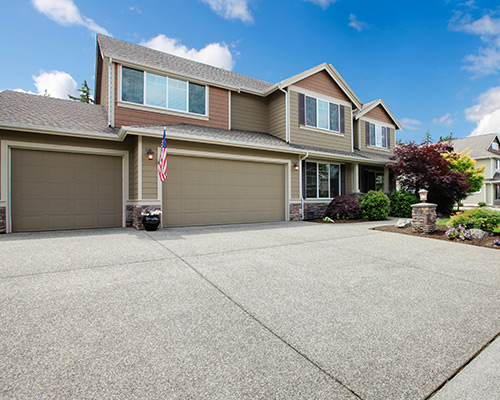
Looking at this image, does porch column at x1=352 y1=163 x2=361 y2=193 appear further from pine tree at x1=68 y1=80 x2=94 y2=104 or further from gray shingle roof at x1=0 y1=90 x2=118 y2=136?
pine tree at x1=68 y1=80 x2=94 y2=104

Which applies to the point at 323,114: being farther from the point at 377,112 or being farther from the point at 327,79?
the point at 377,112

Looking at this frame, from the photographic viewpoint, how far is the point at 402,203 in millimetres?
12172

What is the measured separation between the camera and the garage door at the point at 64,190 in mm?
7461

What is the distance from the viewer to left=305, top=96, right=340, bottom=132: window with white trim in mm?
11828


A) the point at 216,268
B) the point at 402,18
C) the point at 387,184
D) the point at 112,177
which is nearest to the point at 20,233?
the point at 112,177

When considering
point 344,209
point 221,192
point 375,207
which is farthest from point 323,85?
point 221,192

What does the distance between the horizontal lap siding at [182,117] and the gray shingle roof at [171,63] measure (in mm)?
567

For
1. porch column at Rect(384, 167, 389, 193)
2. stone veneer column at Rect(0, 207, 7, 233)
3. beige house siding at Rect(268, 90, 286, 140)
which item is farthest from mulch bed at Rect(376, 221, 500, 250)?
stone veneer column at Rect(0, 207, 7, 233)

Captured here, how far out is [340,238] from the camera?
6.64 m

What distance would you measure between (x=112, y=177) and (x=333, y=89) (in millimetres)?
10249

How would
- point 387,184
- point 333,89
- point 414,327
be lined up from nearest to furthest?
point 414,327
point 333,89
point 387,184

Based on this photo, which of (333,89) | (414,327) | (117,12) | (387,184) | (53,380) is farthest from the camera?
(387,184)

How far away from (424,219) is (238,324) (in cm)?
697

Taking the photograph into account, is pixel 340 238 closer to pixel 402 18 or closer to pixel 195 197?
→ pixel 195 197
